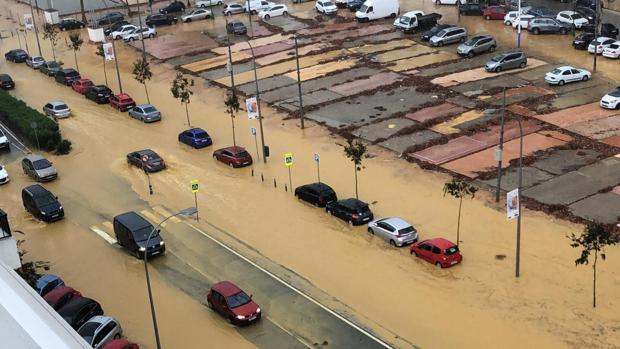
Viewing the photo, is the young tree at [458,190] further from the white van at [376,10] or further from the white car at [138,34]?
the white car at [138,34]

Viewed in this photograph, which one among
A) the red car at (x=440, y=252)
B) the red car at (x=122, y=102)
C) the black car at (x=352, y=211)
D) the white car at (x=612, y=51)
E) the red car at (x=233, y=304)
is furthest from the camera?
the white car at (x=612, y=51)

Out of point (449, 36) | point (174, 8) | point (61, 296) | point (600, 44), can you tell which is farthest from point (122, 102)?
point (600, 44)

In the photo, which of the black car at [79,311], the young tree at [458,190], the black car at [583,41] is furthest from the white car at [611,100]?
the black car at [79,311]

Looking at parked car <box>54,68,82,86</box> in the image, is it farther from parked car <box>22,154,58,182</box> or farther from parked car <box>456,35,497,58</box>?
parked car <box>456,35,497,58</box>

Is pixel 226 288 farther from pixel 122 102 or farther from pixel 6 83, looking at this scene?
pixel 6 83

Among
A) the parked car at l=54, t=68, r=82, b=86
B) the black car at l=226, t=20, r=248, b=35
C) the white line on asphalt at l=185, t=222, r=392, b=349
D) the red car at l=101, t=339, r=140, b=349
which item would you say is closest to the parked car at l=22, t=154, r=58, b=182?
the white line on asphalt at l=185, t=222, r=392, b=349

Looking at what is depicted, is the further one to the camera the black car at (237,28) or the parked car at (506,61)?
the black car at (237,28)

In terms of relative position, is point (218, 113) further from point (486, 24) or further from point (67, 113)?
point (486, 24)
